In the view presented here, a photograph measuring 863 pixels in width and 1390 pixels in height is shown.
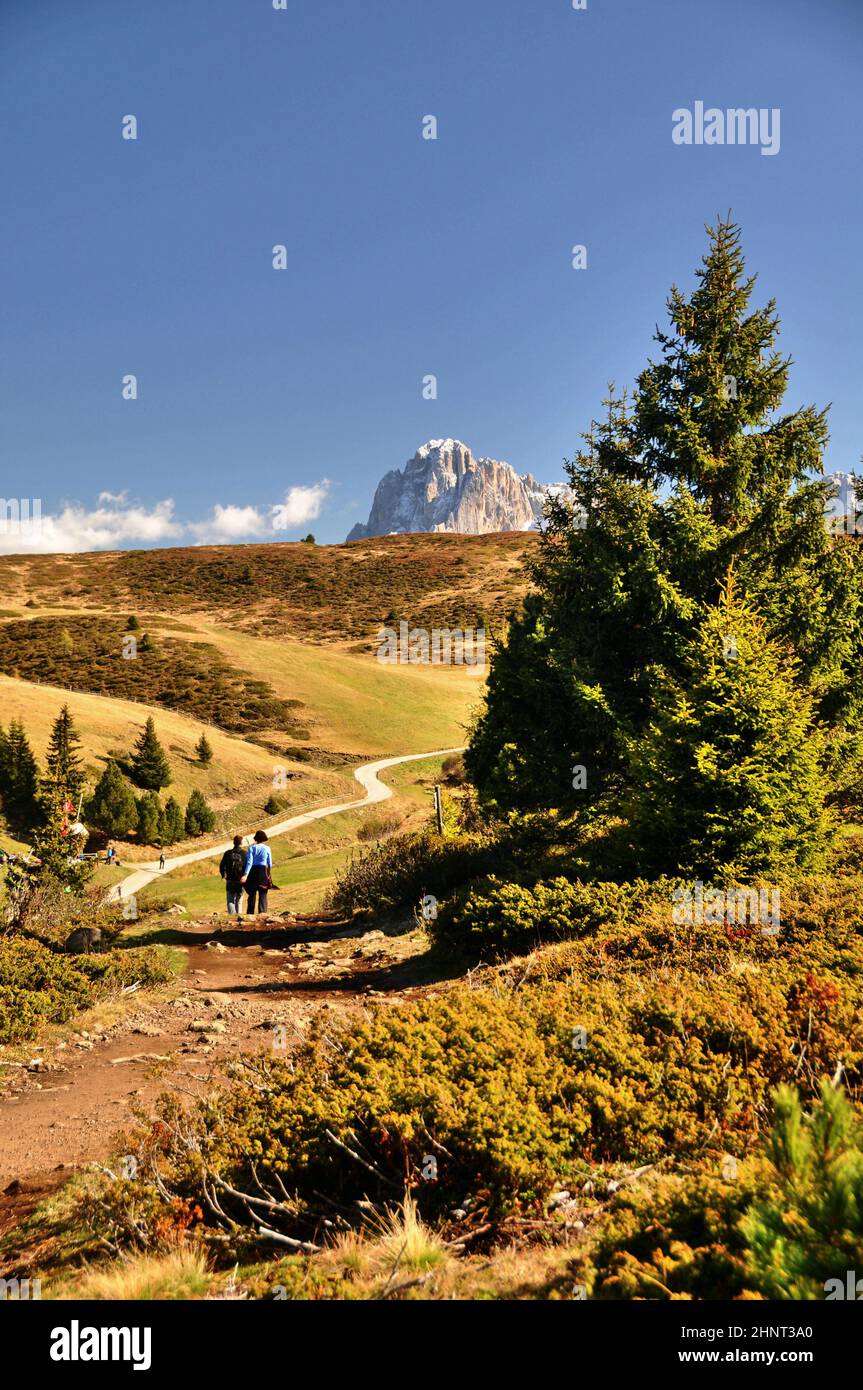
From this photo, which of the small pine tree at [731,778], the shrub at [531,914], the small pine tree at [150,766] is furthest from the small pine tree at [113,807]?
the small pine tree at [731,778]

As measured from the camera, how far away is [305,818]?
42156mm

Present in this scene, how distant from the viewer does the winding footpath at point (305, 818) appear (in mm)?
28828

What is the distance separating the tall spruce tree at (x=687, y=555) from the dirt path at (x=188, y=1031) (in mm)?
6266

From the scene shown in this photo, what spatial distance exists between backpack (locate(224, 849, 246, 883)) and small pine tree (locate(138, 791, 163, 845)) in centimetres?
2153

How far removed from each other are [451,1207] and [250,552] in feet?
426

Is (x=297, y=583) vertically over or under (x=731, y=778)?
over

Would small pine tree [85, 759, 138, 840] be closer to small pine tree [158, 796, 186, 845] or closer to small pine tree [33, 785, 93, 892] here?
small pine tree [158, 796, 186, 845]

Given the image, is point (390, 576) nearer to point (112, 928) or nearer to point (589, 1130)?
point (112, 928)

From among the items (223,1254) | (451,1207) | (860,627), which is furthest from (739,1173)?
(860,627)

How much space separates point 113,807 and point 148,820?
1906mm

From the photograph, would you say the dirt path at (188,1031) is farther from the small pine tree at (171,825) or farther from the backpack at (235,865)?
the small pine tree at (171,825)

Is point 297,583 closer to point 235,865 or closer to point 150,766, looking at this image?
point 150,766

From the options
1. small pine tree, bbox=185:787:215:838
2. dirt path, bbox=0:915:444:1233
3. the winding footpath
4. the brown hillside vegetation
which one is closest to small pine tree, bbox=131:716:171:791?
small pine tree, bbox=185:787:215:838

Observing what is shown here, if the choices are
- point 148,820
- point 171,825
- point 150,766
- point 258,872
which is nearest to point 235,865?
point 258,872
